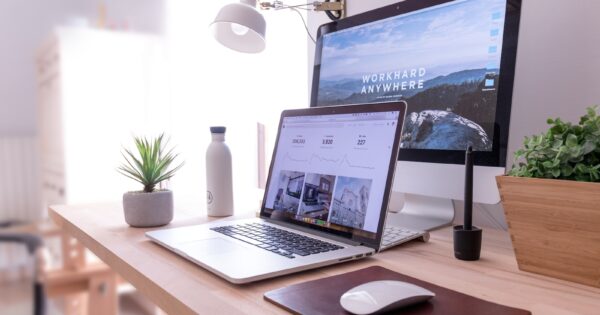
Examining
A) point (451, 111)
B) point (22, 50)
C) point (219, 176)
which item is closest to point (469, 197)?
point (451, 111)

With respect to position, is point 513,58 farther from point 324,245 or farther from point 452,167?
point 324,245

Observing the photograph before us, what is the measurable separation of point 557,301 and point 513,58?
38 centimetres

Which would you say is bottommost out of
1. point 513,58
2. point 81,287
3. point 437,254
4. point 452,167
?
point 81,287

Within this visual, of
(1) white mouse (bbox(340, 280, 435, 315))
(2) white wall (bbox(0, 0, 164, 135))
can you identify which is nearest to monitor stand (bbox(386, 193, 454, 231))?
(1) white mouse (bbox(340, 280, 435, 315))

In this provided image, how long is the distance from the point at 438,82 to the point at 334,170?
26cm

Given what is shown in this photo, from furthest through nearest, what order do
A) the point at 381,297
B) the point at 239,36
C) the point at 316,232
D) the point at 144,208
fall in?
the point at 239,36 → the point at 144,208 → the point at 316,232 → the point at 381,297

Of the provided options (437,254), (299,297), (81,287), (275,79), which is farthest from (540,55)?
(81,287)

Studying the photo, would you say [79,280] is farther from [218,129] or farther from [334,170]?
[334,170]

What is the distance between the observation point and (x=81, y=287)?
1859mm

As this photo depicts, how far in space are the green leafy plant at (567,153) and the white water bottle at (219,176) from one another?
1.94 feet

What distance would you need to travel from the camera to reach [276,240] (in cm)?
67

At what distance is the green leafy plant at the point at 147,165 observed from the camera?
90 centimetres

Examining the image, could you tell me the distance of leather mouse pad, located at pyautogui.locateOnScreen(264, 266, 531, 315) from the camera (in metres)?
0.41

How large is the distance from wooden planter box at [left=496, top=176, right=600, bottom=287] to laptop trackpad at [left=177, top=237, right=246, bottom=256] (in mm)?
371
